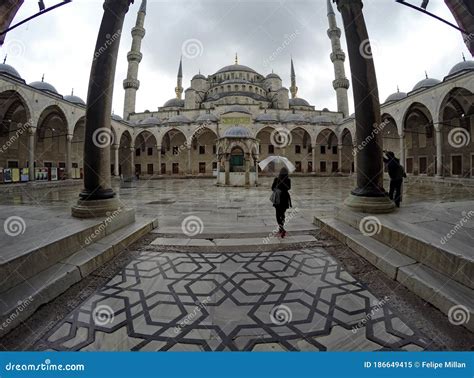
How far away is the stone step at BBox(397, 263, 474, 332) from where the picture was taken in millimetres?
1908

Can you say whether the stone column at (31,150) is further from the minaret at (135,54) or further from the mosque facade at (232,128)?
the minaret at (135,54)

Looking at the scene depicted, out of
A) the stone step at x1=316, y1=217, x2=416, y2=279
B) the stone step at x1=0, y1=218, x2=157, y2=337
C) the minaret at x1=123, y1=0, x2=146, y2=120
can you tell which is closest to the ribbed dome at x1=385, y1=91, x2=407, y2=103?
the stone step at x1=316, y1=217, x2=416, y2=279

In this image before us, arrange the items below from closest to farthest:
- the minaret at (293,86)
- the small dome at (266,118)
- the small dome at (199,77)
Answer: the small dome at (266,118), the small dome at (199,77), the minaret at (293,86)

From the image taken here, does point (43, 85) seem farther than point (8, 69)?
Yes

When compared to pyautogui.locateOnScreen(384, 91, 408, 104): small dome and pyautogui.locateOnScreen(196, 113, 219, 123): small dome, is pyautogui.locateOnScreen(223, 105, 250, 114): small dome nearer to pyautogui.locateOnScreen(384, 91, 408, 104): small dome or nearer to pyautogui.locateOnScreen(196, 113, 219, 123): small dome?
pyautogui.locateOnScreen(196, 113, 219, 123): small dome

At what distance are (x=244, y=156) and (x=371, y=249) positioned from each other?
579 inches

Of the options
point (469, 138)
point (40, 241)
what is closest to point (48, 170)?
point (40, 241)

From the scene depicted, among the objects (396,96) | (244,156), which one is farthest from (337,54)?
(244,156)

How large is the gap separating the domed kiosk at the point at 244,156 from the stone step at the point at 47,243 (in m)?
13.5

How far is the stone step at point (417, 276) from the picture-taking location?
6.63ft

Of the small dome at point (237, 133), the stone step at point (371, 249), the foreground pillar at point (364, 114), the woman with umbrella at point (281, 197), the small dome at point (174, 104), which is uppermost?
the small dome at point (174, 104)

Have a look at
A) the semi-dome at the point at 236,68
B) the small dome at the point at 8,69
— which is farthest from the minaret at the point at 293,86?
the small dome at the point at 8,69

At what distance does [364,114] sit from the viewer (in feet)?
15.7

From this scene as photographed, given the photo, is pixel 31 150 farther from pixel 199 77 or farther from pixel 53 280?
pixel 199 77
